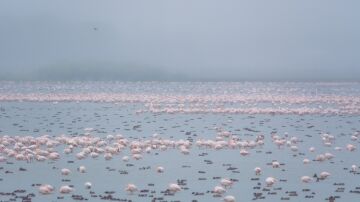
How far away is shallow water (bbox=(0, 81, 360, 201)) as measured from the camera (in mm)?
26578

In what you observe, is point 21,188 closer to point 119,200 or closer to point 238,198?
point 119,200

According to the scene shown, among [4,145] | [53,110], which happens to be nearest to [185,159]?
[4,145]

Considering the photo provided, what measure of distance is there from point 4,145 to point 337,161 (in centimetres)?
1941

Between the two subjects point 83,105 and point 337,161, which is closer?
point 337,161

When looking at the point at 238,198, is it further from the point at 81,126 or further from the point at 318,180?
the point at 81,126

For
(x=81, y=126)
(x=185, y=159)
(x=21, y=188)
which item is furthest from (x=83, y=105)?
(x=21, y=188)

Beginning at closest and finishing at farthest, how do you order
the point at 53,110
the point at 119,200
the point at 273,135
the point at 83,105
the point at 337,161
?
the point at 119,200
the point at 337,161
the point at 273,135
the point at 53,110
the point at 83,105

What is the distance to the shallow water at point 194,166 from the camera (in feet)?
87.2

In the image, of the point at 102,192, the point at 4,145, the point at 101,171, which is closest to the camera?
the point at 102,192

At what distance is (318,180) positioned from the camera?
29.1 meters

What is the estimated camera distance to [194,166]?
3272 cm

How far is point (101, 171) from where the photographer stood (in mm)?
31141

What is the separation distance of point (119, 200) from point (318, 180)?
9540mm

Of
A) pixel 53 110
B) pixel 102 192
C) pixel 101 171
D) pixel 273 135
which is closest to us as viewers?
pixel 102 192
